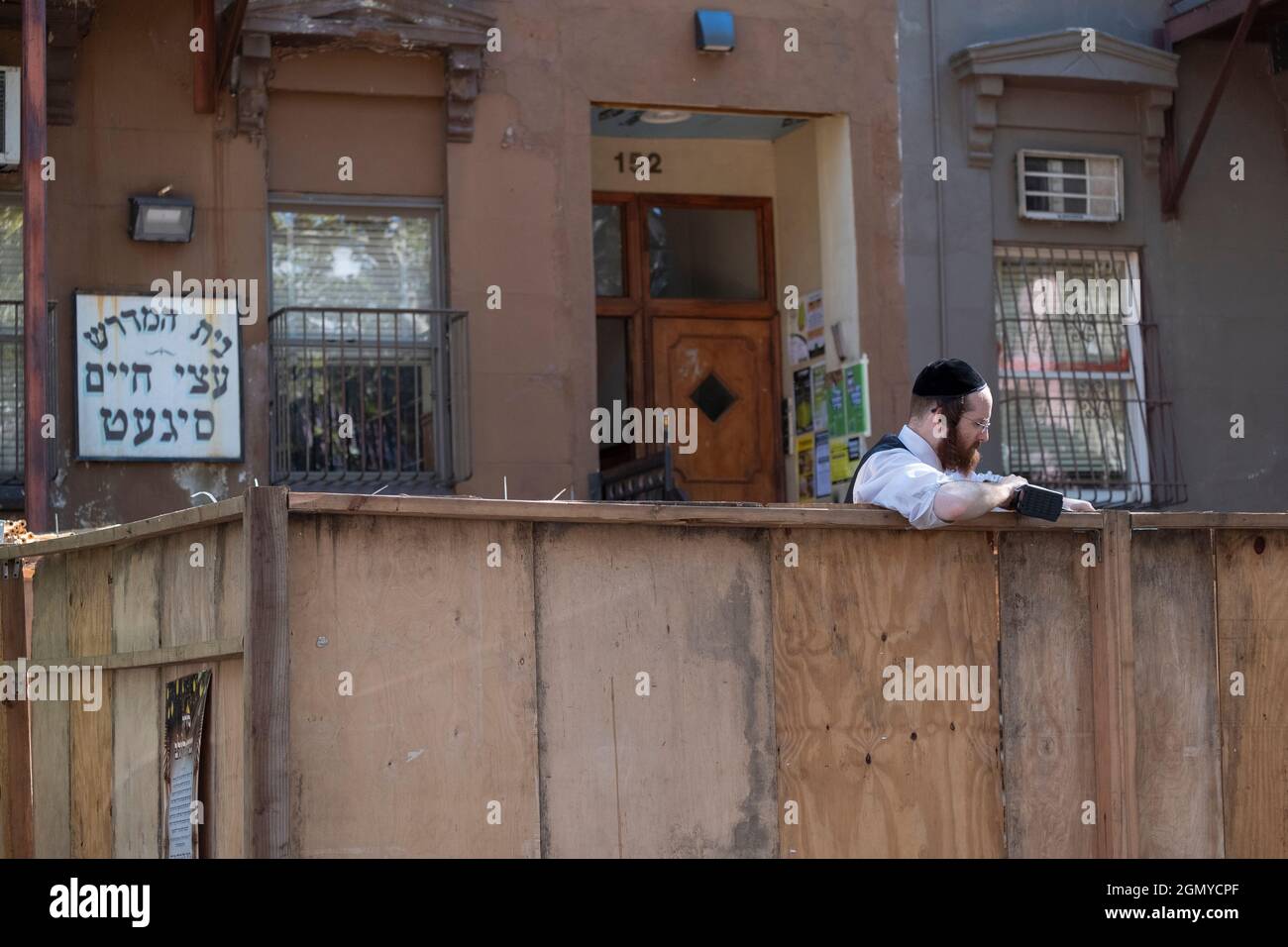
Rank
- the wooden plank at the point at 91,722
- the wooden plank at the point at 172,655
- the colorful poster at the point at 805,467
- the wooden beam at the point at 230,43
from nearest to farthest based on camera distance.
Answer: the wooden plank at the point at 172,655 → the wooden plank at the point at 91,722 → the wooden beam at the point at 230,43 → the colorful poster at the point at 805,467

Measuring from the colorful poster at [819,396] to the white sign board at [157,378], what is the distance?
4312 millimetres

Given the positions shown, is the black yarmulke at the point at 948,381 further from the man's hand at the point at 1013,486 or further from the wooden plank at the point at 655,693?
the wooden plank at the point at 655,693

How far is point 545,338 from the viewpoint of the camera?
12.4 metres

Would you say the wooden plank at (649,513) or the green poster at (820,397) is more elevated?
the green poster at (820,397)

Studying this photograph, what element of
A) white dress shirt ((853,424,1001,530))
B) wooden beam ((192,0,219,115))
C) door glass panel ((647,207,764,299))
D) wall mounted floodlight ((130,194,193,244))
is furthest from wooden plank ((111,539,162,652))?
door glass panel ((647,207,764,299))

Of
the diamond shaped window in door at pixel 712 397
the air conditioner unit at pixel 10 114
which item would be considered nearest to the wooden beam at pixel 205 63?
the air conditioner unit at pixel 10 114

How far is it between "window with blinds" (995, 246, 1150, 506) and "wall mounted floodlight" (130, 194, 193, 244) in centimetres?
576

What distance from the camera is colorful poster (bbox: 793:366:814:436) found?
13766 millimetres

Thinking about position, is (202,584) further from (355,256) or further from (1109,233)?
(1109,233)

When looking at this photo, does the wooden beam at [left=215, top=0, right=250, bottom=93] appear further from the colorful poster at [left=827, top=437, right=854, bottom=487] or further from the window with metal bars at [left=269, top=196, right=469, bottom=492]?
the colorful poster at [left=827, top=437, right=854, bottom=487]

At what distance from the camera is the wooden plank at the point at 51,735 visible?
6547 millimetres

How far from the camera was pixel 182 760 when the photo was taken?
5.50m

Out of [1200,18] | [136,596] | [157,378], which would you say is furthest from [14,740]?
[1200,18]

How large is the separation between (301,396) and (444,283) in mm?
1237
